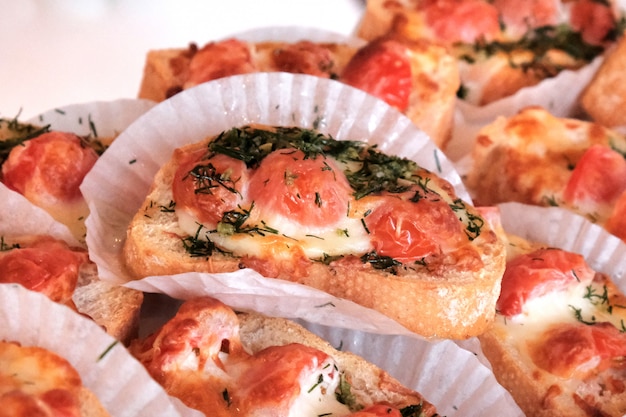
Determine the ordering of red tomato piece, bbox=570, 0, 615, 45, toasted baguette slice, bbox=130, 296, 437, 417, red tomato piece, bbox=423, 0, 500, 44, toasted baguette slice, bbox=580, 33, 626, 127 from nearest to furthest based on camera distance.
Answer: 1. toasted baguette slice, bbox=130, 296, 437, 417
2. toasted baguette slice, bbox=580, 33, 626, 127
3. red tomato piece, bbox=423, 0, 500, 44
4. red tomato piece, bbox=570, 0, 615, 45

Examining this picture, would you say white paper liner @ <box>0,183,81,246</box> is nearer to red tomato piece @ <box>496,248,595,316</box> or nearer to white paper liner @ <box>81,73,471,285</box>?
white paper liner @ <box>81,73,471,285</box>

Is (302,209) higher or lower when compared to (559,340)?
higher

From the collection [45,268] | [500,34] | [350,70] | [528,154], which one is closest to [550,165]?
[528,154]

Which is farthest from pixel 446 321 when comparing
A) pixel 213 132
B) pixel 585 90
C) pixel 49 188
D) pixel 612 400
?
pixel 585 90

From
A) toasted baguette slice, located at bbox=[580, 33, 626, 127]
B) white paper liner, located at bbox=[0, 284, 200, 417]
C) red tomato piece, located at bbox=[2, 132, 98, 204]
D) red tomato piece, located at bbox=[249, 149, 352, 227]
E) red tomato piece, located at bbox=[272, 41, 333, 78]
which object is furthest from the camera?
toasted baguette slice, located at bbox=[580, 33, 626, 127]

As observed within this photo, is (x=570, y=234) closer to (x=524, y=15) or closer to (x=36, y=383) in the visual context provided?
(x=524, y=15)

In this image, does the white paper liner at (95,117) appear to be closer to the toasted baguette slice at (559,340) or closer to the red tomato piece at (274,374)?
the red tomato piece at (274,374)

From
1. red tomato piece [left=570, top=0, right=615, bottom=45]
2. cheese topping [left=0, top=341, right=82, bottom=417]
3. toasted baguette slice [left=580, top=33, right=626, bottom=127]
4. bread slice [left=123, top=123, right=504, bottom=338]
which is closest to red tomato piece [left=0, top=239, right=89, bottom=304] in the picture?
bread slice [left=123, top=123, right=504, bottom=338]
